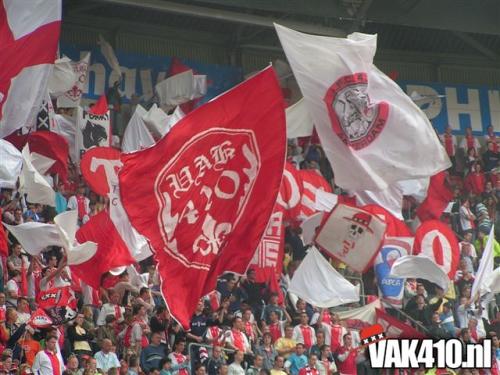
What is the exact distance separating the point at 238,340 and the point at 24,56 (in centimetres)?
529

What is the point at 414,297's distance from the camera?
2466 cm

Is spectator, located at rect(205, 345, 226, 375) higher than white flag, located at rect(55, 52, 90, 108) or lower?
lower

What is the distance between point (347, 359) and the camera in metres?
22.2

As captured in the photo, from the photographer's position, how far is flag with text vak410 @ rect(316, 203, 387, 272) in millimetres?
22938

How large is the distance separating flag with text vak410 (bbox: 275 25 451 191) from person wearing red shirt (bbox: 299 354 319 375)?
11.8ft

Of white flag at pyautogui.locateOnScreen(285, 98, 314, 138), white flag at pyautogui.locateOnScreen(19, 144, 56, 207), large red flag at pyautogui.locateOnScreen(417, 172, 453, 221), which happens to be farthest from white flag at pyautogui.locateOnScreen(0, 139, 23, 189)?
large red flag at pyautogui.locateOnScreen(417, 172, 453, 221)

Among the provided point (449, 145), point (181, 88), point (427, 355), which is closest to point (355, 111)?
point (427, 355)

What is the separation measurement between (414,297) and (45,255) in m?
6.56

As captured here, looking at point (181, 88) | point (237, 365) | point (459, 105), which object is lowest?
point (237, 365)

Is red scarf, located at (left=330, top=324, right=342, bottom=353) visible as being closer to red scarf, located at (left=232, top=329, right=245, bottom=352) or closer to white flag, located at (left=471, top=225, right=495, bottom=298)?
red scarf, located at (left=232, top=329, right=245, bottom=352)

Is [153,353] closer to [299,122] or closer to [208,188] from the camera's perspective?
[208,188]

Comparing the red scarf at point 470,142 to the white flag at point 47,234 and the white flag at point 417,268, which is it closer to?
the white flag at point 417,268

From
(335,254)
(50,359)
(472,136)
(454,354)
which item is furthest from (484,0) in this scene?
(454,354)

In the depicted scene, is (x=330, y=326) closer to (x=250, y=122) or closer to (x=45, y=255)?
(x=45, y=255)
